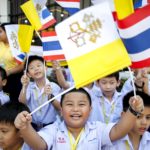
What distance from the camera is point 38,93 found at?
12.5ft

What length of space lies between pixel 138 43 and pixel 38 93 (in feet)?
5.71

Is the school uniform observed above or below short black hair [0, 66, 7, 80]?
below

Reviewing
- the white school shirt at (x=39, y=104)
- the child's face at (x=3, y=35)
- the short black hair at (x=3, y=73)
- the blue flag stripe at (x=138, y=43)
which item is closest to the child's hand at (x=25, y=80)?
the white school shirt at (x=39, y=104)

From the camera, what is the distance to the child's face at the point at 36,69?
12.7 ft

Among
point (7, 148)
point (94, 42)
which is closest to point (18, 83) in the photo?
point (7, 148)

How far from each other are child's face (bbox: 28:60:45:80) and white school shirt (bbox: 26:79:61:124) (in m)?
0.10

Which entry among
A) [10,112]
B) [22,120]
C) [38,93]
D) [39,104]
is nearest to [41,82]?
[38,93]

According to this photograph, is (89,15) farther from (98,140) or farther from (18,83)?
(18,83)

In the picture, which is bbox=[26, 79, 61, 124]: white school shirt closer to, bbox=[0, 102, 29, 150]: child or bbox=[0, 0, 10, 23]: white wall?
bbox=[0, 102, 29, 150]: child

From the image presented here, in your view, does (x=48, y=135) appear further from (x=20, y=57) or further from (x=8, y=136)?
(x=20, y=57)

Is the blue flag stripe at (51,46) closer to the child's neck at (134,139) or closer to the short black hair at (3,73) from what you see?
the short black hair at (3,73)

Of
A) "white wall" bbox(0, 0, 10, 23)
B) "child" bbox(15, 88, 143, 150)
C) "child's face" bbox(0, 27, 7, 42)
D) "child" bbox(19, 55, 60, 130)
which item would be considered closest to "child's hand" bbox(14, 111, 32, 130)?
"child" bbox(15, 88, 143, 150)

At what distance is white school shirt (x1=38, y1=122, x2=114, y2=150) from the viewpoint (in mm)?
2512

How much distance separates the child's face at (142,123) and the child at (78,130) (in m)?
0.26
